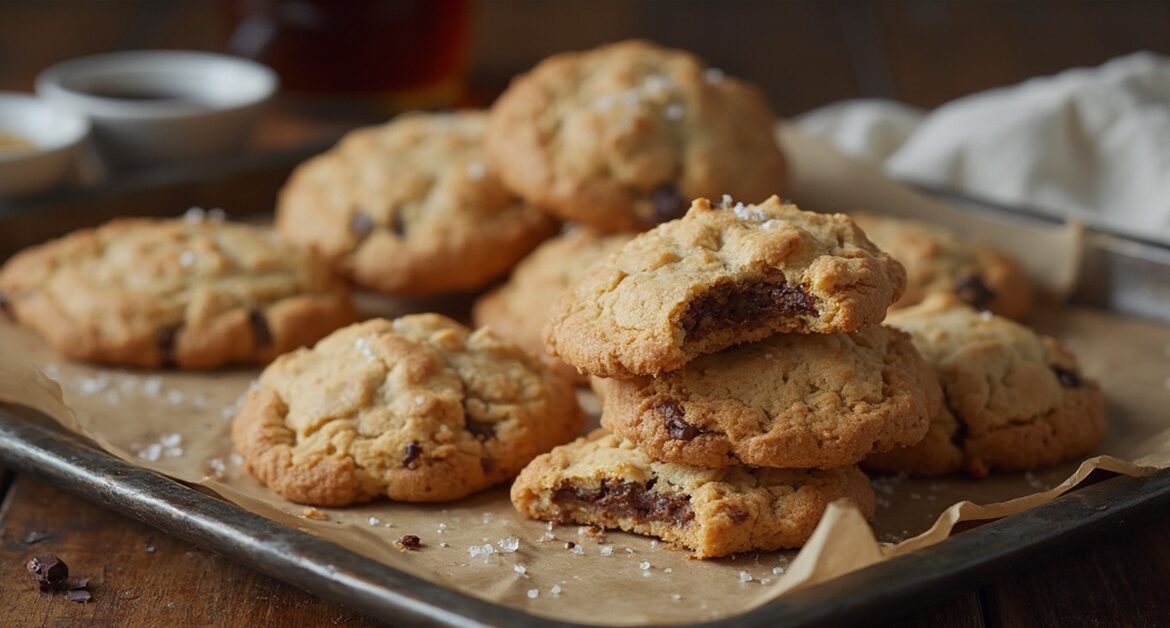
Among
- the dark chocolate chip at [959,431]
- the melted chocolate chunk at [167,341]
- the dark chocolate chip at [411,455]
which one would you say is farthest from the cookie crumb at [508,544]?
the melted chocolate chunk at [167,341]

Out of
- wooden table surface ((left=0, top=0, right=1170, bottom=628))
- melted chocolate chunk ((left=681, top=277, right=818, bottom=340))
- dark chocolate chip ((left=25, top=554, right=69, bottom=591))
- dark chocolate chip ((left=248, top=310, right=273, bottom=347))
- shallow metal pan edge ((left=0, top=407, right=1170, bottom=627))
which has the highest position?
melted chocolate chunk ((left=681, top=277, right=818, bottom=340))

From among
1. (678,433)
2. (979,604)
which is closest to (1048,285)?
(979,604)

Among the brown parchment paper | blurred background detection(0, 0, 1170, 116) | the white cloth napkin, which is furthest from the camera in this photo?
blurred background detection(0, 0, 1170, 116)

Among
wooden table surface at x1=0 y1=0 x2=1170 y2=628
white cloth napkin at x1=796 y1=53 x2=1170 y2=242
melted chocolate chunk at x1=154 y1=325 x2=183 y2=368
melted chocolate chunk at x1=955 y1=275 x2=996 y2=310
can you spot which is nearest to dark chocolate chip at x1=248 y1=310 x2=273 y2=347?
melted chocolate chunk at x1=154 y1=325 x2=183 y2=368

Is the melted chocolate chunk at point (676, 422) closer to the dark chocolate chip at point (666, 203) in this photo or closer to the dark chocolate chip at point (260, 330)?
the dark chocolate chip at point (666, 203)

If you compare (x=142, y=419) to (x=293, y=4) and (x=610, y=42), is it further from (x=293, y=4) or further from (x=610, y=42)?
(x=610, y=42)

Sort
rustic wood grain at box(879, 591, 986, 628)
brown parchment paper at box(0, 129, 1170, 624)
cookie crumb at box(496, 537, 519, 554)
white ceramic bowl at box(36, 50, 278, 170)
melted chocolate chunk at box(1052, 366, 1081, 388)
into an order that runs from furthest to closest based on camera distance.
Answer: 1. white ceramic bowl at box(36, 50, 278, 170)
2. melted chocolate chunk at box(1052, 366, 1081, 388)
3. cookie crumb at box(496, 537, 519, 554)
4. rustic wood grain at box(879, 591, 986, 628)
5. brown parchment paper at box(0, 129, 1170, 624)

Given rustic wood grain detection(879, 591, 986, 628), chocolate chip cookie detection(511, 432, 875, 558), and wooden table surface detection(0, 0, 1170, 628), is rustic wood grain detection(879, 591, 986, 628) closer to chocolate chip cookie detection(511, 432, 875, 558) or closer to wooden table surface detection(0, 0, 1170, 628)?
chocolate chip cookie detection(511, 432, 875, 558)

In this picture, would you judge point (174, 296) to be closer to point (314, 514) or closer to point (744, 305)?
point (314, 514)
